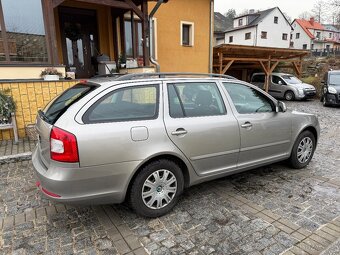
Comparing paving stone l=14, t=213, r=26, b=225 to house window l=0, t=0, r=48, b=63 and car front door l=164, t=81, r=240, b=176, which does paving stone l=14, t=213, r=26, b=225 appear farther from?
house window l=0, t=0, r=48, b=63

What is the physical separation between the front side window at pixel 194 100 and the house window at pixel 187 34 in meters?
9.22

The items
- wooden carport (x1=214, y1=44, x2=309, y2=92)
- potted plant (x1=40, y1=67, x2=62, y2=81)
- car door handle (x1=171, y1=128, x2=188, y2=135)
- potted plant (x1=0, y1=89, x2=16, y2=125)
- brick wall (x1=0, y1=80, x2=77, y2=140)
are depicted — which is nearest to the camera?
car door handle (x1=171, y1=128, x2=188, y2=135)

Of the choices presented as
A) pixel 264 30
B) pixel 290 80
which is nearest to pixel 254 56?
pixel 290 80

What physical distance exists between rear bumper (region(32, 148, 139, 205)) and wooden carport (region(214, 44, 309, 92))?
11.4m

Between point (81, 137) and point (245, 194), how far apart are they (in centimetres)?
230

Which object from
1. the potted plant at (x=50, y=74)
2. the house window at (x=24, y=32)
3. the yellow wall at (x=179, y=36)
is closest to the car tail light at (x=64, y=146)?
the potted plant at (x=50, y=74)

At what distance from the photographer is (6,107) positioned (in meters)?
5.36

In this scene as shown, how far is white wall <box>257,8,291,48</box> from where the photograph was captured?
120 ft

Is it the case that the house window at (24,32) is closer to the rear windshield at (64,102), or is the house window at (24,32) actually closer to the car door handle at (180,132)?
the rear windshield at (64,102)

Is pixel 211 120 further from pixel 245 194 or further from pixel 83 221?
pixel 83 221

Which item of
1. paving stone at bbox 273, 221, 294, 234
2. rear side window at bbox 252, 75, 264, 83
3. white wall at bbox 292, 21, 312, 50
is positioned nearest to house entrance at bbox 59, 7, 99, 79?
paving stone at bbox 273, 221, 294, 234

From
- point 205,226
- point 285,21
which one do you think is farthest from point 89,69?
point 285,21

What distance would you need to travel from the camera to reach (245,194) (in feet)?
11.4

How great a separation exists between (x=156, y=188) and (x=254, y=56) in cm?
1475
